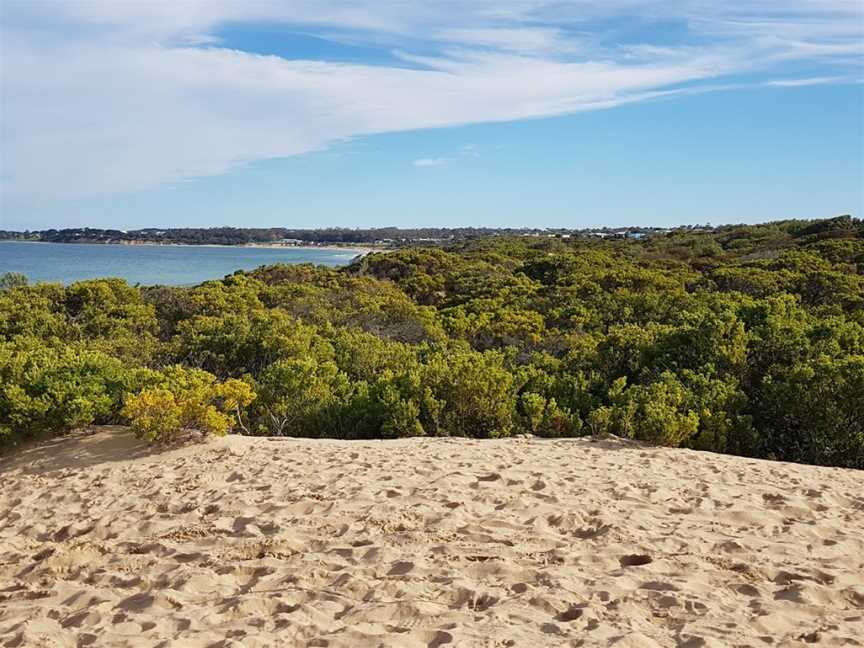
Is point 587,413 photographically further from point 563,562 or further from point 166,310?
point 166,310

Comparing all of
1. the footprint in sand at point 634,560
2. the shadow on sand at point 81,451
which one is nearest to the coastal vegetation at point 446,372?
the shadow on sand at point 81,451

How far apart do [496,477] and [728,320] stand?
6.59m

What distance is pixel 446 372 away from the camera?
980 cm

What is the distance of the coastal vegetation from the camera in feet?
28.7

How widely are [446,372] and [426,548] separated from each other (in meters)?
4.78

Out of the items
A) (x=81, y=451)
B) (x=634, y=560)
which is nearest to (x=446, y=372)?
(x=81, y=451)

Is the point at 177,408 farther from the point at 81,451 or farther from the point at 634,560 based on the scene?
the point at 634,560

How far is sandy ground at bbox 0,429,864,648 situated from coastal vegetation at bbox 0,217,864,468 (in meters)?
1.02

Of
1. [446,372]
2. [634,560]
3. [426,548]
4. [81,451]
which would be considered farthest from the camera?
[446,372]

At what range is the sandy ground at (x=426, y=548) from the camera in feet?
13.2

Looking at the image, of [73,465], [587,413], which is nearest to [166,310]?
[73,465]

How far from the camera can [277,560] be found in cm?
504

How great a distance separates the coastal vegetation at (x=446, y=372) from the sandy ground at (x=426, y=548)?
3.34 ft

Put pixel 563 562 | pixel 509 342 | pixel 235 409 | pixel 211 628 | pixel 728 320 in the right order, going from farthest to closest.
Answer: pixel 509 342
pixel 728 320
pixel 235 409
pixel 563 562
pixel 211 628
